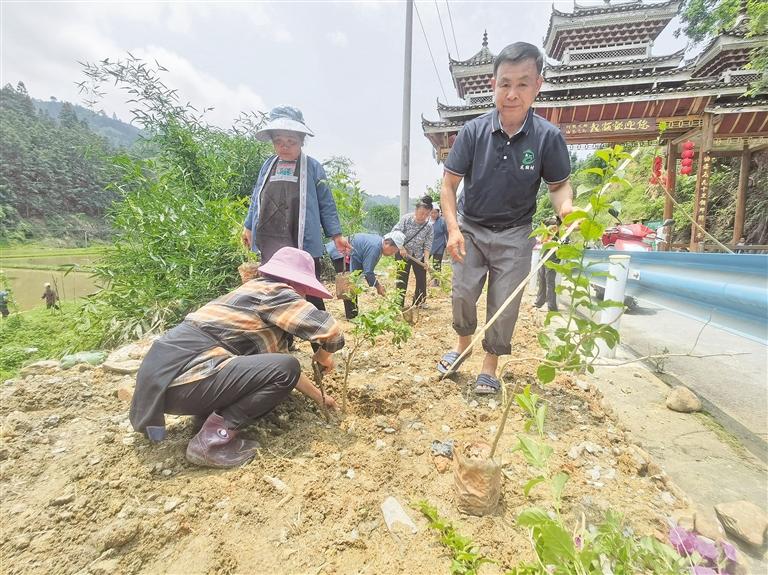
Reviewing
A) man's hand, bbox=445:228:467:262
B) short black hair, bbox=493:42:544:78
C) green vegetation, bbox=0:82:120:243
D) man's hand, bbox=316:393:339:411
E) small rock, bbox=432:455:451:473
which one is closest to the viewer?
small rock, bbox=432:455:451:473

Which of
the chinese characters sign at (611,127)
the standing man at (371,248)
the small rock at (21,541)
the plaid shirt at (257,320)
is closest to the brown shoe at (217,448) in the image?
the plaid shirt at (257,320)

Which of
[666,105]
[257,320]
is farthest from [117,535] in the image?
[666,105]

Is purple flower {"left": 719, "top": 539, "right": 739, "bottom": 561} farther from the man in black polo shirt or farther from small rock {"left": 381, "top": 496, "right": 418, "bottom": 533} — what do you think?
the man in black polo shirt

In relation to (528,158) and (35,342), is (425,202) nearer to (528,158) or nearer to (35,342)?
(528,158)

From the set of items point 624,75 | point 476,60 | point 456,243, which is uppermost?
point 476,60

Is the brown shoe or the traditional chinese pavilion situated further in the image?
the traditional chinese pavilion

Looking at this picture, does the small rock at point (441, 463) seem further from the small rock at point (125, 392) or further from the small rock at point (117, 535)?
the small rock at point (125, 392)

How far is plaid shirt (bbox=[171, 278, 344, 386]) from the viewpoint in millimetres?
1633

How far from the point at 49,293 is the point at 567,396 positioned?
1221 centimetres

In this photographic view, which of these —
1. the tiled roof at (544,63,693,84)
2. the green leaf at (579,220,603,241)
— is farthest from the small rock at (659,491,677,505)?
the tiled roof at (544,63,693,84)

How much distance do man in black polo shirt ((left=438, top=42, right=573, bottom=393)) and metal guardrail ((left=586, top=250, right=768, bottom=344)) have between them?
63 centimetres

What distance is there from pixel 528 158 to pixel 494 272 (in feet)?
2.14

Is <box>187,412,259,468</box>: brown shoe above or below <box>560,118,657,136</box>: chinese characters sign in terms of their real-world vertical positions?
below

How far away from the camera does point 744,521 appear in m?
1.17
